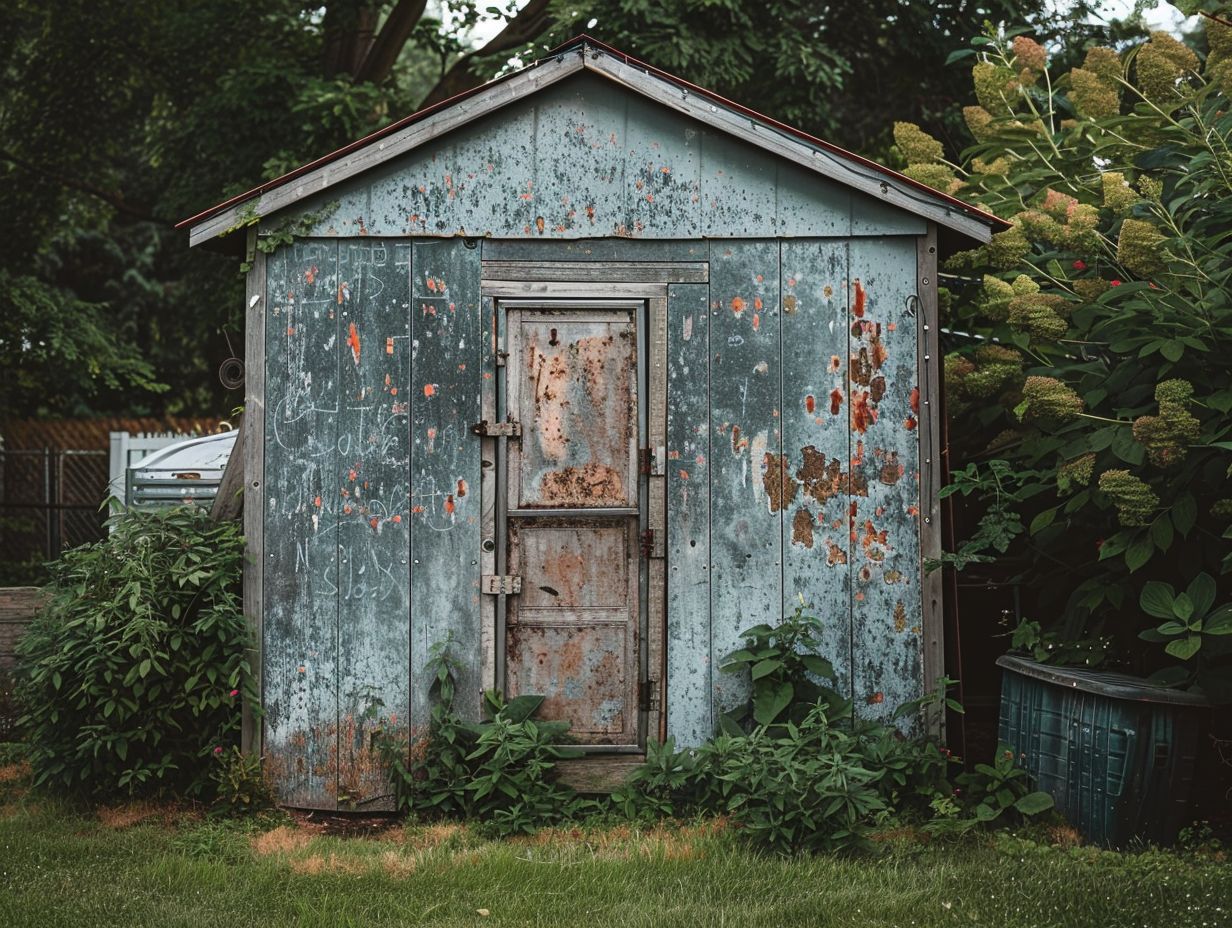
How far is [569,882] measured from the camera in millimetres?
4973

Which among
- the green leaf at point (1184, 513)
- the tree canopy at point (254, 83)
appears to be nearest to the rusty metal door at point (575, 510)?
the green leaf at point (1184, 513)

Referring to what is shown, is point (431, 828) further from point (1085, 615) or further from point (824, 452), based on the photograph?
point (1085, 615)

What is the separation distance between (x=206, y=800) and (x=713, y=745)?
101 inches

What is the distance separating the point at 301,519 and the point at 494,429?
3.46 feet

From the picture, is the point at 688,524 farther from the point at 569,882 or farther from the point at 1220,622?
the point at 1220,622

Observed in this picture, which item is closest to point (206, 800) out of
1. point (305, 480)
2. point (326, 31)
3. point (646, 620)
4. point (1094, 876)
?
point (305, 480)

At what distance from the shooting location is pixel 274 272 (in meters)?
6.11

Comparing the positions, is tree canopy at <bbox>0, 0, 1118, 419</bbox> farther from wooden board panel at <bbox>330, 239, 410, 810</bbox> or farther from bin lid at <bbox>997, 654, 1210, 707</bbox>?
bin lid at <bbox>997, 654, 1210, 707</bbox>

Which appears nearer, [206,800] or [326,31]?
[206,800]

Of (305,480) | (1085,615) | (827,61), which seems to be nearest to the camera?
(1085,615)

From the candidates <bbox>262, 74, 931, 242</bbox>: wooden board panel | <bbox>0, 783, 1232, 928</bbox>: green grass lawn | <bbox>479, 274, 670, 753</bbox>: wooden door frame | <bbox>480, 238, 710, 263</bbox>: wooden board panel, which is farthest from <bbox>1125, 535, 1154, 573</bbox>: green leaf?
<bbox>480, 238, 710, 263</bbox>: wooden board panel

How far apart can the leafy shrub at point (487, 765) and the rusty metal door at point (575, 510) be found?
0.20 metres

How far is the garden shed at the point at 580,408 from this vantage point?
608cm

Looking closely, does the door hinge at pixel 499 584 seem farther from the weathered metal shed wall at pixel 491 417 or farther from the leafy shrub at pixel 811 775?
the leafy shrub at pixel 811 775
